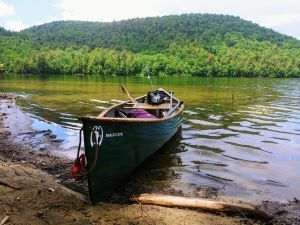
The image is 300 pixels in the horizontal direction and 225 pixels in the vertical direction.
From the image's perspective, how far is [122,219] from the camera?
21.6 ft

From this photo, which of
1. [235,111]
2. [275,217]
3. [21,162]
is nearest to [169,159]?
[21,162]

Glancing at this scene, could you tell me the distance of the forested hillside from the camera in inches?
4660

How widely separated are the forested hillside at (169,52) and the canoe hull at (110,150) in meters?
83.7

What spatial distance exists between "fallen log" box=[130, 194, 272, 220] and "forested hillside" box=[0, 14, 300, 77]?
279 ft

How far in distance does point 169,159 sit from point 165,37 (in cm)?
17858

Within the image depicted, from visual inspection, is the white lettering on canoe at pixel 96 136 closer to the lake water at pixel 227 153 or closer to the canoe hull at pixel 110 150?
the canoe hull at pixel 110 150

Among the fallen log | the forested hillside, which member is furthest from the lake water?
the forested hillside

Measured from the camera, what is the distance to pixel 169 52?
159000mm

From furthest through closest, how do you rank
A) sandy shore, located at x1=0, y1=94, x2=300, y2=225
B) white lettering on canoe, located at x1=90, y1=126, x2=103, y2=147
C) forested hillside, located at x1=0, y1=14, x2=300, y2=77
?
forested hillside, located at x1=0, y1=14, x2=300, y2=77 < white lettering on canoe, located at x1=90, y1=126, x2=103, y2=147 < sandy shore, located at x1=0, y1=94, x2=300, y2=225

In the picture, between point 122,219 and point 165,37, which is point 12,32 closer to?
point 165,37

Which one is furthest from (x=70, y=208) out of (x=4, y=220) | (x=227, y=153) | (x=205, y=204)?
(x=227, y=153)

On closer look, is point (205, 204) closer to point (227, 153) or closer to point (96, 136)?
point (96, 136)

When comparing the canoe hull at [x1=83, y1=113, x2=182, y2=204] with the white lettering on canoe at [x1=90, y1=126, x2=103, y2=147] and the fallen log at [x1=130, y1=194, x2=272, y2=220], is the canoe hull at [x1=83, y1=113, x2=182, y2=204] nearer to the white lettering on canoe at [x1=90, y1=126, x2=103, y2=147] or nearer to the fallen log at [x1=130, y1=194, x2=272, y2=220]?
the white lettering on canoe at [x1=90, y1=126, x2=103, y2=147]

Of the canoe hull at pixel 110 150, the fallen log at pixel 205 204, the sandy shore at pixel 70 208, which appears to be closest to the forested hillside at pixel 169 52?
the canoe hull at pixel 110 150
